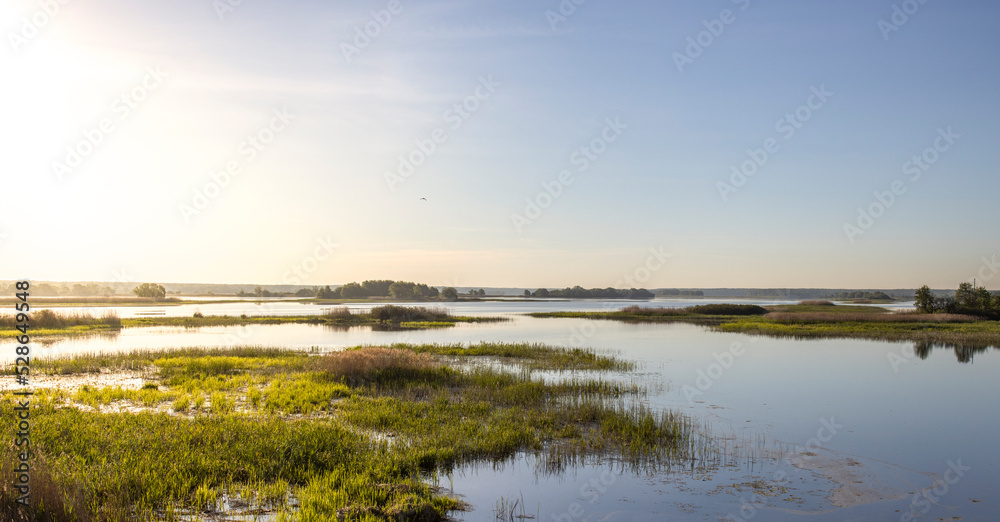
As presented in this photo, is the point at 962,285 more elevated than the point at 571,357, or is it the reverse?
the point at 962,285

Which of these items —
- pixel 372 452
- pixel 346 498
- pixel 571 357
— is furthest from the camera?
pixel 571 357

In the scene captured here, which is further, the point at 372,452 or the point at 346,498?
the point at 372,452

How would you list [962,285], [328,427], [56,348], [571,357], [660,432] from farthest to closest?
1. [962,285]
2. [56,348]
3. [571,357]
4. [660,432]
5. [328,427]

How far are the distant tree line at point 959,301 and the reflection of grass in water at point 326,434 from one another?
2138 inches

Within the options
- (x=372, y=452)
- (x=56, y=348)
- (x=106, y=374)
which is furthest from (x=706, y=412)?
(x=56, y=348)

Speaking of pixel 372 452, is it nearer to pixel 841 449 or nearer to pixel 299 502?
pixel 299 502

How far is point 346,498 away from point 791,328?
4755 cm

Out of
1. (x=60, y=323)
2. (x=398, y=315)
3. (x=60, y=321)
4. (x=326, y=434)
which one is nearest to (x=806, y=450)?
(x=326, y=434)

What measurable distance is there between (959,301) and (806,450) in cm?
6166

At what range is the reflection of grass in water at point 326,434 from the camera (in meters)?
8.77

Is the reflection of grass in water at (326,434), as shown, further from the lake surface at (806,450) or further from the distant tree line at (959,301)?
the distant tree line at (959,301)

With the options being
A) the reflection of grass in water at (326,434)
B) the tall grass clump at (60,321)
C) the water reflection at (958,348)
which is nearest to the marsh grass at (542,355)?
the reflection of grass in water at (326,434)

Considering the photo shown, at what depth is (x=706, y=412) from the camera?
55.5 ft

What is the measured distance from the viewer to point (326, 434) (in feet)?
39.4
